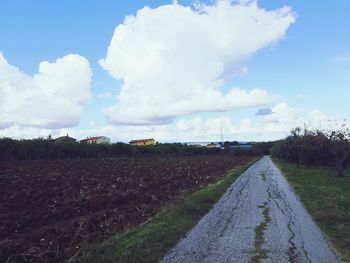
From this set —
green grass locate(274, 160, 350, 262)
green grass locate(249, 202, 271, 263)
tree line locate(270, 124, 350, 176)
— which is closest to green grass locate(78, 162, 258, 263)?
green grass locate(249, 202, 271, 263)

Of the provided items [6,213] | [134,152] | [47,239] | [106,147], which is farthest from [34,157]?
[47,239]

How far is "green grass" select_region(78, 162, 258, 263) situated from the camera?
8515 mm

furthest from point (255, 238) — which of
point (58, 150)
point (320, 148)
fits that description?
point (58, 150)

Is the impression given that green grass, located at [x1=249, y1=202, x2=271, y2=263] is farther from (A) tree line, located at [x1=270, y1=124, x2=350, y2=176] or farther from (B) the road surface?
(A) tree line, located at [x1=270, y1=124, x2=350, y2=176]

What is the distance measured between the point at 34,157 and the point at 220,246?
72.4 m

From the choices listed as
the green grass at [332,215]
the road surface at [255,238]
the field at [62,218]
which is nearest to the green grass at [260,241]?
the road surface at [255,238]

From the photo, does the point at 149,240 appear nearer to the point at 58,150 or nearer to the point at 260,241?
the point at 260,241

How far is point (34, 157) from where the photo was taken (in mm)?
76625

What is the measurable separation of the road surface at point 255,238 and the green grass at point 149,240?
31 centimetres

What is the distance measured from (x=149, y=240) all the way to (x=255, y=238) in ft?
8.61

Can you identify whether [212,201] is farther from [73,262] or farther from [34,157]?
[34,157]

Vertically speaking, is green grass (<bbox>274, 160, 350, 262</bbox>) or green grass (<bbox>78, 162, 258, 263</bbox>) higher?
green grass (<bbox>78, 162, 258, 263</bbox>)

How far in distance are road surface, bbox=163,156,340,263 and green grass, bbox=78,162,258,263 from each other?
31 cm

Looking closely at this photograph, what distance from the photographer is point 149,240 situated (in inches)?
394
